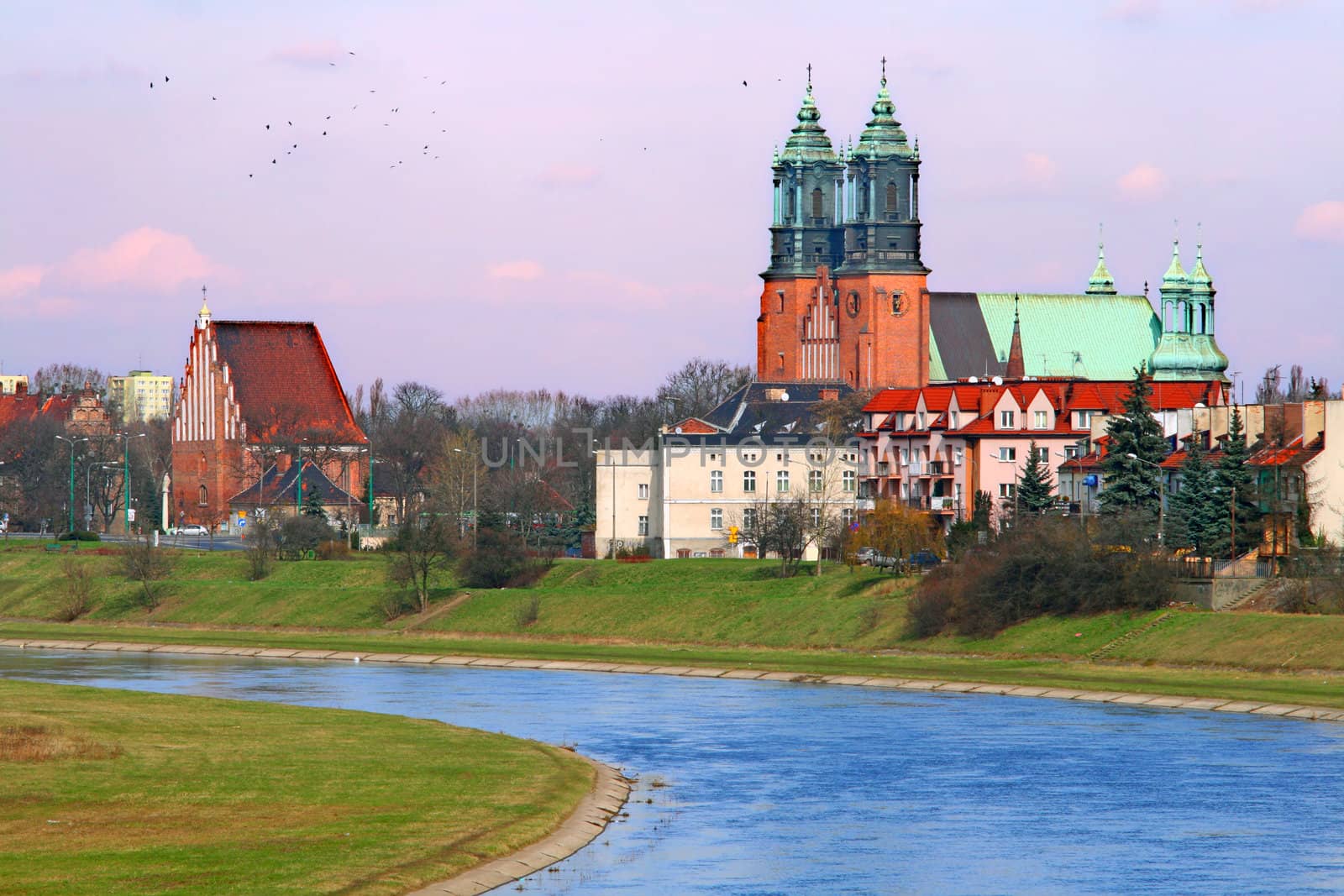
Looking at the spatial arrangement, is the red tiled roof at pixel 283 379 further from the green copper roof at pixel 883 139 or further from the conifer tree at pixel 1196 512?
the conifer tree at pixel 1196 512

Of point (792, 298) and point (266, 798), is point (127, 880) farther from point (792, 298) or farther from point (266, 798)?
point (792, 298)

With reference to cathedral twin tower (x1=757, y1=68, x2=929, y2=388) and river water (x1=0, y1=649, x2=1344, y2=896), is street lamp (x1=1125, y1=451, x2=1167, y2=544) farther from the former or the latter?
cathedral twin tower (x1=757, y1=68, x2=929, y2=388)

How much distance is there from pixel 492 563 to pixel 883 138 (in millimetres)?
64030

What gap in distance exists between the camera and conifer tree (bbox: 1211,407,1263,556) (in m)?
81.1

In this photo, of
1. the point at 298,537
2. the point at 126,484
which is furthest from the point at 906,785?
the point at 126,484

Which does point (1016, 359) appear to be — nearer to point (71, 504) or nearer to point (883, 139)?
point (883, 139)

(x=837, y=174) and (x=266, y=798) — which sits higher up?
(x=837, y=174)

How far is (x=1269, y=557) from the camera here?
80562 mm

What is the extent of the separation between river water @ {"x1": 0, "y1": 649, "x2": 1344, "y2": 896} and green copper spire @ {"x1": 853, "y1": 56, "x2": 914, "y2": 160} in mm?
86418

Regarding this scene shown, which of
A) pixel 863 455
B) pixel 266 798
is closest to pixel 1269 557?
pixel 863 455

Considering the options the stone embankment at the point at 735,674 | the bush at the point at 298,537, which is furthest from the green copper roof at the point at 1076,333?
the stone embankment at the point at 735,674

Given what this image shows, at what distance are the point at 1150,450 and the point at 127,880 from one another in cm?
6368

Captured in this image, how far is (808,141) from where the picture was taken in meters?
161

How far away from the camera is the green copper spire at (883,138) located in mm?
156125
